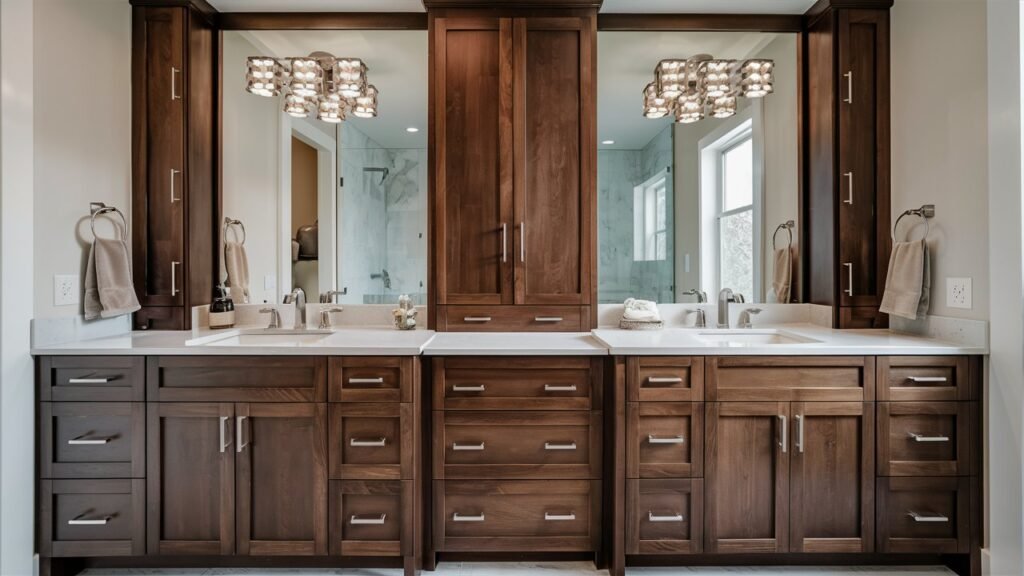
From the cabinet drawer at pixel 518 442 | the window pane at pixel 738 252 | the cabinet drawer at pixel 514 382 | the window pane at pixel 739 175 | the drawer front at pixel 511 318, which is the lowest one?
the cabinet drawer at pixel 518 442

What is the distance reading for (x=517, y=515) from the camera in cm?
188

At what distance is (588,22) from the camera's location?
90.1 inches

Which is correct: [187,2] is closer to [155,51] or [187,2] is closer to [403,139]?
[155,51]

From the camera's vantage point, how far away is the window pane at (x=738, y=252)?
2479 mm

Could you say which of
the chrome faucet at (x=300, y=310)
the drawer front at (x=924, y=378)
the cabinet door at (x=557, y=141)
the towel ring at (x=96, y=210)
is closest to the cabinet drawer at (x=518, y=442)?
the cabinet door at (x=557, y=141)

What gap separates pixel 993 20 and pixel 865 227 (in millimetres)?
825

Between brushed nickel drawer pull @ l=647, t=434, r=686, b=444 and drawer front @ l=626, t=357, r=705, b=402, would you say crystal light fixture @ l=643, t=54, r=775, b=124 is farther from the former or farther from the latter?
brushed nickel drawer pull @ l=647, t=434, r=686, b=444

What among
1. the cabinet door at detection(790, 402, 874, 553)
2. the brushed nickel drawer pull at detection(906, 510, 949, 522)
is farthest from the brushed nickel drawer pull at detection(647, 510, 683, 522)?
the brushed nickel drawer pull at detection(906, 510, 949, 522)

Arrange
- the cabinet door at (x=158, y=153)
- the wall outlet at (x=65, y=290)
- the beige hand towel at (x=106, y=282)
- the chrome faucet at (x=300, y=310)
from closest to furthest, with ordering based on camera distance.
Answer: the wall outlet at (x=65, y=290) → the beige hand towel at (x=106, y=282) → the cabinet door at (x=158, y=153) → the chrome faucet at (x=300, y=310)

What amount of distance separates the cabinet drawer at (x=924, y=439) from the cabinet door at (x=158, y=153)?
279cm

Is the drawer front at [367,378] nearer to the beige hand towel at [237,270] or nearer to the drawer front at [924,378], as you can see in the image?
the beige hand towel at [237,270]

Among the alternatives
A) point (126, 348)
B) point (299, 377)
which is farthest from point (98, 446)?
point (299, 377)

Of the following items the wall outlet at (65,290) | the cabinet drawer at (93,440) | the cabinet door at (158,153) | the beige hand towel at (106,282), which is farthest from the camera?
the cabinet door at (158,153)

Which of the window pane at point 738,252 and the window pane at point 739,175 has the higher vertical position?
the window pane at point 739,175
